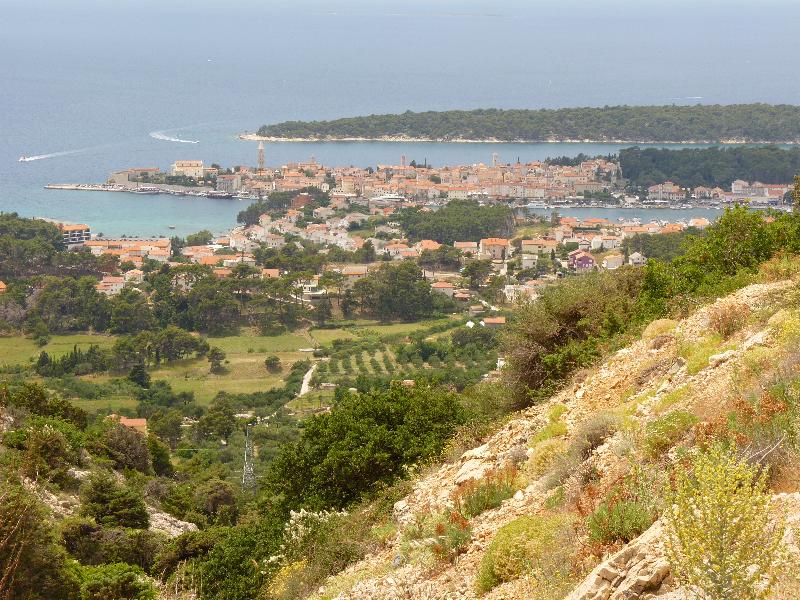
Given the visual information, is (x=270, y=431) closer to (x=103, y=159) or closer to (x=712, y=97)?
(x=103, y=159)

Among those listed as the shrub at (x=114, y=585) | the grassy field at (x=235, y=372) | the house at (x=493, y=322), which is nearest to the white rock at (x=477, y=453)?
the shrub at (x=114, y=585)

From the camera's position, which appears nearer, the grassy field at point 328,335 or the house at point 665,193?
the grassy field at point 328,335

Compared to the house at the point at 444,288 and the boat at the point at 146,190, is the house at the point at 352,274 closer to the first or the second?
the house at the point at 444,288

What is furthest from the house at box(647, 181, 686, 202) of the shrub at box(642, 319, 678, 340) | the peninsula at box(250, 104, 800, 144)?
the shrub at box(642, 319, 678, 340)

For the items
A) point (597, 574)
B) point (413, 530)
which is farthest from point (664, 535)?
point (413, 530)

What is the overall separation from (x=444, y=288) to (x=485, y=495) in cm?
2952

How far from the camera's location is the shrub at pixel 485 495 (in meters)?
5.53

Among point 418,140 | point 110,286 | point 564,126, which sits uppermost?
point 564,126

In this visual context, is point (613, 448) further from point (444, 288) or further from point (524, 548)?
point (444, 288)

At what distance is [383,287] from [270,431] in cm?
1328

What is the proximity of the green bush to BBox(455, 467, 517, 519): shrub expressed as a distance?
1179mm

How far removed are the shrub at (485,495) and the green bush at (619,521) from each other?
46.4 inches

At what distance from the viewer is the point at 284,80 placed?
4336 inches

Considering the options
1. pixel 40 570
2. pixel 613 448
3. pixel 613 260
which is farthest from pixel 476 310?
pixel 613 448
